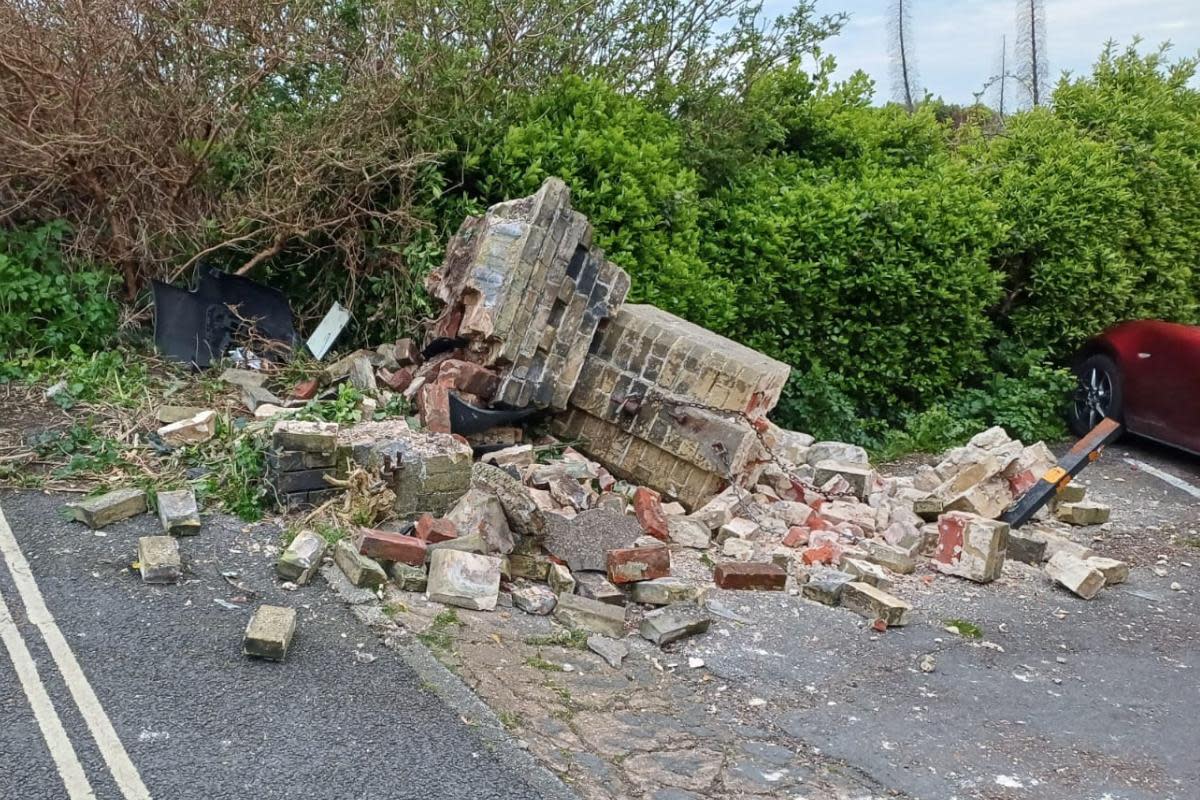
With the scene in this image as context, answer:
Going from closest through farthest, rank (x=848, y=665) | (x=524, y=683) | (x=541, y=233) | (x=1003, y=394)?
(x=524, y=683)
(x=848, y=665)
(x=541, y=233)
(x=1003, y=394)

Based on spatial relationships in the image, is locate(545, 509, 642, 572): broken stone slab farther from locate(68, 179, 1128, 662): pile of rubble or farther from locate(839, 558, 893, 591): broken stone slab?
locate(839, 558, 893, 591): broken stone slab

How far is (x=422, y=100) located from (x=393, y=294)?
1351 mm

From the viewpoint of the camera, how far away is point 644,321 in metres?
6.29

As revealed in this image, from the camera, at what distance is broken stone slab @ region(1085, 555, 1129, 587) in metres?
5.77

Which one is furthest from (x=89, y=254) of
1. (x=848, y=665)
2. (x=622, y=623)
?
(x=848, y=665)

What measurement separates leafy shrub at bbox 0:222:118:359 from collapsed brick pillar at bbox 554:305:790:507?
10.4 feet

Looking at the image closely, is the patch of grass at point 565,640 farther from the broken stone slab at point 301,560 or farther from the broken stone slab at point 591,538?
the broken stone slab at point 301,560

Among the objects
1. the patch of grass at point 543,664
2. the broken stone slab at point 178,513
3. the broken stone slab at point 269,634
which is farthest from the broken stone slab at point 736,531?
the broken stone slab at point 178,513

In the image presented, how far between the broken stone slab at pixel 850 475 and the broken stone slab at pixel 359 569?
334 centimetres

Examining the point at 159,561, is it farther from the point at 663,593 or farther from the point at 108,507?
the point at 663,593

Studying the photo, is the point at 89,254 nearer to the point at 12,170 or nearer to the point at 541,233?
the point at 12,170

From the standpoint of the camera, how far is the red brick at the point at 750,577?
506cm

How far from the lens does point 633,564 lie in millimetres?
4840

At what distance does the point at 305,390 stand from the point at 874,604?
3557 mm
